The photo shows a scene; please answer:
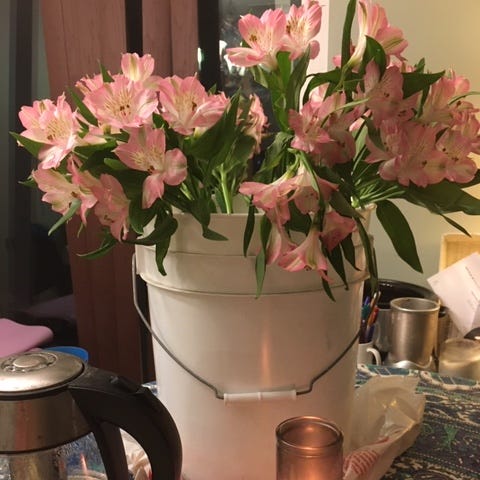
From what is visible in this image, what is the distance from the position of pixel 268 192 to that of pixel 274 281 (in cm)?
11

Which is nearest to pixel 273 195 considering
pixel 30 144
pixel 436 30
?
pixel 30 144

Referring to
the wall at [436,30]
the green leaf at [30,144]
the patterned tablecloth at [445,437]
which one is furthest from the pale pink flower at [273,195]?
the wall at [436,30]

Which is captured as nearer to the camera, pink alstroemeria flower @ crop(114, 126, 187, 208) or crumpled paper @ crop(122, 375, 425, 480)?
pink alstroemeria flower @ crop(114, 126, 187, 208)

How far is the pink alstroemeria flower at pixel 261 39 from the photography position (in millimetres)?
549

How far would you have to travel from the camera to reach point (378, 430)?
0.74 meters

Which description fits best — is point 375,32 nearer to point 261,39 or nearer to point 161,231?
point 261,39

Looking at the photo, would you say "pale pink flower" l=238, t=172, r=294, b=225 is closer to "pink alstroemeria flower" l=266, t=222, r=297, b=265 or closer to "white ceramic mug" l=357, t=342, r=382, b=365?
"pink alstroemeria flower" l=266, t=222, r=297, b=265

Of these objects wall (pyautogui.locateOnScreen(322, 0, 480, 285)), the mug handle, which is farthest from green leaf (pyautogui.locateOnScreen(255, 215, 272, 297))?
wall (pyautogui.locateOnScreen(322, 0, 480, 285))

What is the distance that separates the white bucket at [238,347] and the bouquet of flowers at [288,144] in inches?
1.2

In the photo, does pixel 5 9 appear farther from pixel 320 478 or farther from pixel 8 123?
pixel 320 478

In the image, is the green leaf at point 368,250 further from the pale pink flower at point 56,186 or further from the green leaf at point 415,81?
the pale pink flower at point 56,186

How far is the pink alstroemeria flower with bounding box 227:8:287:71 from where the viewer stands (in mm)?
549

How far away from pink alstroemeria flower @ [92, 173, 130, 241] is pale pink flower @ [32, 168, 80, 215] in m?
0.05

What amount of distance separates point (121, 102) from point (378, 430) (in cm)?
48
